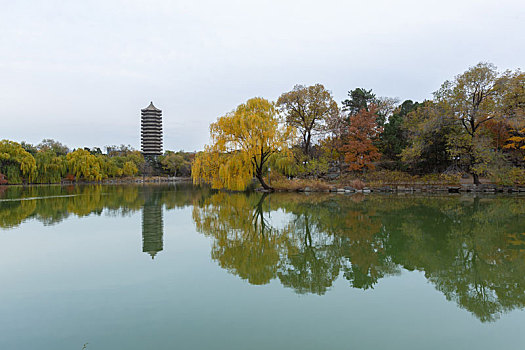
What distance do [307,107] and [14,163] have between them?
33615 mm

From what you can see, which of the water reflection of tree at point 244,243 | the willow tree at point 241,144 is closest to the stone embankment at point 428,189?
the willow tree at point 241,144

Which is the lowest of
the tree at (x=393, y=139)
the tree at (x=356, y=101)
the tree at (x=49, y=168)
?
the tree at (x=49, y=168)

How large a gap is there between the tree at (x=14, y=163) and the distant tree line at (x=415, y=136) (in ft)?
85.9

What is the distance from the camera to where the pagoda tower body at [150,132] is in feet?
211

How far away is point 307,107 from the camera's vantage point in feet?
77.5

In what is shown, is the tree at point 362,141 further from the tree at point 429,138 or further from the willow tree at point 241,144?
the willow tree at point 241,144

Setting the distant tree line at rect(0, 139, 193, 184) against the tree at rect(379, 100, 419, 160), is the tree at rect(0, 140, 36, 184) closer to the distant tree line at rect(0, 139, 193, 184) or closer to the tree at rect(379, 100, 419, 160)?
the distant tree line at rect(0, 139, 193, 184)

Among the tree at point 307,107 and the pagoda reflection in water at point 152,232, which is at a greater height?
the tree at point 307,107

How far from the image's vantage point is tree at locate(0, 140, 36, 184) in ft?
111

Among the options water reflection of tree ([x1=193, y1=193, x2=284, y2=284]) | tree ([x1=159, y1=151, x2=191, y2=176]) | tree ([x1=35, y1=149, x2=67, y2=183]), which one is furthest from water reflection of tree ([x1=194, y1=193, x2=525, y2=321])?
tree ([x1=159, y1=151, x2=191, y2=176])

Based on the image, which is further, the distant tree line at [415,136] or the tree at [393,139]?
the tree at [393,139]

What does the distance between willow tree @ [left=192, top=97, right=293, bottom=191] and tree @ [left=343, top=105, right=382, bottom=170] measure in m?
5.38

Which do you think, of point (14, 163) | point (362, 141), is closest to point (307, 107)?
point (362, 141)

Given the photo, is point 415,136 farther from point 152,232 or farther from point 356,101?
point 152,232
